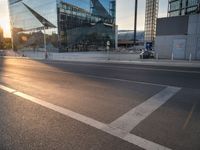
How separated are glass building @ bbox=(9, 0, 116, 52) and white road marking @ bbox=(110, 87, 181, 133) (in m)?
41.6

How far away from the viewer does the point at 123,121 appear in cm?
398

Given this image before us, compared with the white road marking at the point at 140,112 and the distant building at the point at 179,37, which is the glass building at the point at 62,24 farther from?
the white road marking at the point at 140,112

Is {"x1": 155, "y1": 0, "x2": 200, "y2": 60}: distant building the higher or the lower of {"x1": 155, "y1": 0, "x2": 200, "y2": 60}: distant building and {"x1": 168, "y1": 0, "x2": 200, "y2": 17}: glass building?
the lower

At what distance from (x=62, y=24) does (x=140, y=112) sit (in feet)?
166

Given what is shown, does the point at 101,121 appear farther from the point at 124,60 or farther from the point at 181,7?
the point at 181,7

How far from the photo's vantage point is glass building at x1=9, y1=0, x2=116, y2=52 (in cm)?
5135

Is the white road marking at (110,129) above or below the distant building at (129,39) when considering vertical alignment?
below

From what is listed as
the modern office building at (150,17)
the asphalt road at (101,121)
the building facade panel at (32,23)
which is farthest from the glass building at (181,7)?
the asphalt road at (101,121)

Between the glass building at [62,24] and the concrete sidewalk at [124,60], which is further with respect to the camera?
the glass building at [62,24]

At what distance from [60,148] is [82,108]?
1.99 metres

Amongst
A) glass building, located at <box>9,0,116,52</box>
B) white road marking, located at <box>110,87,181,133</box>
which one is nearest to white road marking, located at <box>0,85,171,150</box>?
white road marking, located at <box>110,87,181,133</box>

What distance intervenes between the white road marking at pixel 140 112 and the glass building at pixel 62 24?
41626mm

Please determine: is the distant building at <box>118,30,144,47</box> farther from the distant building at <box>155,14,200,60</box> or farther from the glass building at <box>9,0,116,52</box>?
the distant building at <box>155,14,200,60</box>

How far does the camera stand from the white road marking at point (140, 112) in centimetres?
376
